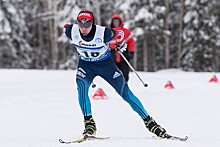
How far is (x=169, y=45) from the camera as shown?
121ft

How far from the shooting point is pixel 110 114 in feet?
27.2

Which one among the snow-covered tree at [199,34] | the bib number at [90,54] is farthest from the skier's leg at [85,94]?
the snow-covered tree at [199,34]

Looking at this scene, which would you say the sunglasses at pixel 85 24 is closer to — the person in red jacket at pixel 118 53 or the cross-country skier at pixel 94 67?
the cross-country skier at pixel 94 67

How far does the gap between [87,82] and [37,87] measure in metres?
8.01

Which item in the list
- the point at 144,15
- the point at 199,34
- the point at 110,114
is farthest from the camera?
the point at 199,34

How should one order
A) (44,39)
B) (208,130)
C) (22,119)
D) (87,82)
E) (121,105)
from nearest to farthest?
(87,82) < (208,130) < (22,119) < (121,105) < (44,39)

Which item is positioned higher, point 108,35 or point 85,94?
point 108,35

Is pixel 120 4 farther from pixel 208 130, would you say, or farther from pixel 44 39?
pixel 208 130

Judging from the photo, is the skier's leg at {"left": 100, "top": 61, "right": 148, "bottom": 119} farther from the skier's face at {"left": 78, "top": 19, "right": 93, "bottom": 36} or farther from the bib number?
the skier's face at {"left": 78, "top": 19, "right": 93, "bottom": 36}

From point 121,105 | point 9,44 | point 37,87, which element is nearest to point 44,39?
point 9,44

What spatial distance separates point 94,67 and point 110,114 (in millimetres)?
2681

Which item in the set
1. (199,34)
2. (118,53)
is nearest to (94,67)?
(118,53)

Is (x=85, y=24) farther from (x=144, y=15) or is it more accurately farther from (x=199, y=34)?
(x=199, y=34)

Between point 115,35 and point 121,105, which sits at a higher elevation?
point 115,35
